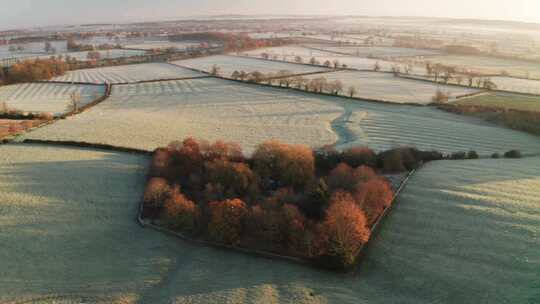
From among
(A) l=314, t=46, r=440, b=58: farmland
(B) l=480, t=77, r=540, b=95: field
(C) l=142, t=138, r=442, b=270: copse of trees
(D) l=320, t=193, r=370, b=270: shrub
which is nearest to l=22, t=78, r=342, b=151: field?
(C) l=142, t=138, r=442, b=270: copse of trees

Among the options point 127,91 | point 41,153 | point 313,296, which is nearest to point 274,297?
point 313,296

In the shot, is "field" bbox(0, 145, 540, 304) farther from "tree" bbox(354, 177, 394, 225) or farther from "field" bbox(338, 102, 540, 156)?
"field" bbox(338, 102, 540, 156)

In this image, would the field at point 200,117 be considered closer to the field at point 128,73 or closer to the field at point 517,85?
the field at point 128,73

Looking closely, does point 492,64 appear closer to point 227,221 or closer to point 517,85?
point 517,85

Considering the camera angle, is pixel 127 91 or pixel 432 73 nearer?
pixel 127 91

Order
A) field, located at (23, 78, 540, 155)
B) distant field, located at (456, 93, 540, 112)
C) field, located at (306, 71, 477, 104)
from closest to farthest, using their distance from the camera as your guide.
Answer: field, located at (23, 78, 540, 155) < distant field, located at (456, 93, 540, 112) < field, located at (306, 71, 477, 104)

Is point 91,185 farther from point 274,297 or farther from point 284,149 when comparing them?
point 274,297
